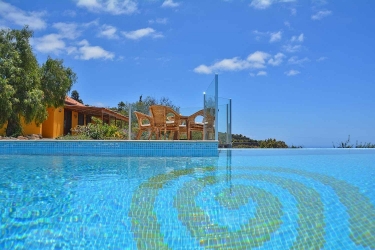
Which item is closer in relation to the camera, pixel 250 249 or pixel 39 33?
pixel 250 249

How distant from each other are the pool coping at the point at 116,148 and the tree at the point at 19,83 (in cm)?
417

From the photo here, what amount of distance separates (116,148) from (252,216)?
749 centimetres

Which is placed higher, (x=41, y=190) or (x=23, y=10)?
(x=23, y=10)

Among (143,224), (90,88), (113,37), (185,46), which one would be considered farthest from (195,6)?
(90,88)

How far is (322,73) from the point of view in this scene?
17922mm

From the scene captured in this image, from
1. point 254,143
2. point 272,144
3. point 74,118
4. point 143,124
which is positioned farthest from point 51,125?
point 272,144

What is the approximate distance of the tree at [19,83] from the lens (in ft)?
45.4

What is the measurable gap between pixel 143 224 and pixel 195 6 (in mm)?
11817

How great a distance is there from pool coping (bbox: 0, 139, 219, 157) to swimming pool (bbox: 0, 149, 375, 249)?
4309 mm

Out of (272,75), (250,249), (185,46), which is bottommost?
(250,249)

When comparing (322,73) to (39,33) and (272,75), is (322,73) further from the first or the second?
(39,33)

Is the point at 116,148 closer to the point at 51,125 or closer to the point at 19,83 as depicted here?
the point at 19,83

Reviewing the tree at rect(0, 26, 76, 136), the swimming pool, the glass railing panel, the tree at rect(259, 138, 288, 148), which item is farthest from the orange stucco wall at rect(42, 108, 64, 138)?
the swimming pool

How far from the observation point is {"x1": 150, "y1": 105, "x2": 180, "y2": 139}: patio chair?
9790 mm
